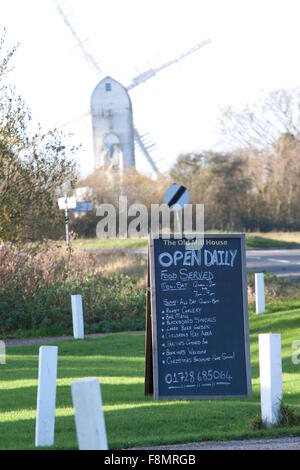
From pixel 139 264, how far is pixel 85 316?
662 centimetres

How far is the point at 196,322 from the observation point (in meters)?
9.52

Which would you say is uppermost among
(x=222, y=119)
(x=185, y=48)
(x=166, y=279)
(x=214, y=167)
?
(x=185, y=48)

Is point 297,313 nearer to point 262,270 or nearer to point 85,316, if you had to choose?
point 85,316

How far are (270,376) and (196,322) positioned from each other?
2091 mm

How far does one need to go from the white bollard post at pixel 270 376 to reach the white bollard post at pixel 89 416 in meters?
2.99

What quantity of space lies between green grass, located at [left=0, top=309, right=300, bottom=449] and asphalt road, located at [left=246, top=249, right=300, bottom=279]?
13.0m

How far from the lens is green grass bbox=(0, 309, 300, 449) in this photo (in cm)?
727

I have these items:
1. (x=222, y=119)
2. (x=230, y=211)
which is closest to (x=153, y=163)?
Result: (x=222, y=119)

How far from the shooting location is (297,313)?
17531mm

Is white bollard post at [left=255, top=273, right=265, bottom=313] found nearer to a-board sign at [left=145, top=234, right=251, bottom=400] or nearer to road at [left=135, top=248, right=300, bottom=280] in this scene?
road at [left=135, top=248, right=300, bottom=280]

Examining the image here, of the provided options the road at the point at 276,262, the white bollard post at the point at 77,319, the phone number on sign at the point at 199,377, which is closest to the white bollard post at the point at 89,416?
the phone number on sign at the point at 199,377

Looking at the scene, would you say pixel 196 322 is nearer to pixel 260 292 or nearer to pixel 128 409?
pixel 128 409

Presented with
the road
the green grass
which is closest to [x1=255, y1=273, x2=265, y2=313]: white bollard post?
the green grass

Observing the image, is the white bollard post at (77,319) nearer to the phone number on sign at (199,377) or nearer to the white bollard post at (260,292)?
the white bollard post at (260,292)
